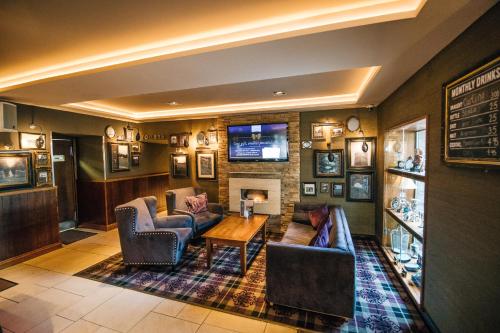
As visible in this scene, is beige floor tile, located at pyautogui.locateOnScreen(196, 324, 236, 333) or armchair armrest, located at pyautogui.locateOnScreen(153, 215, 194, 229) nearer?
beige floor tile, located at pyautogui.locateOnScreen(196, 324, 236, 333)

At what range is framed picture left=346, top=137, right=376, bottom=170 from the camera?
4387 mm

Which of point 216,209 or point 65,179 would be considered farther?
point 65,179

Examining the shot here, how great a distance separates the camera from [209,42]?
204 centimetres

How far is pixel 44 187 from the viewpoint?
4.11 metres

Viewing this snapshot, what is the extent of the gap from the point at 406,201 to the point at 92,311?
166 inches

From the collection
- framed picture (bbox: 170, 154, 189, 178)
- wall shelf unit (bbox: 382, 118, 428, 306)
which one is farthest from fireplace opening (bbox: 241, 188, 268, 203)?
wall shelf unit (bbox: 382, 118, 428, 306)

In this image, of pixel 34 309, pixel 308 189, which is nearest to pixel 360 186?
pixel 308 189

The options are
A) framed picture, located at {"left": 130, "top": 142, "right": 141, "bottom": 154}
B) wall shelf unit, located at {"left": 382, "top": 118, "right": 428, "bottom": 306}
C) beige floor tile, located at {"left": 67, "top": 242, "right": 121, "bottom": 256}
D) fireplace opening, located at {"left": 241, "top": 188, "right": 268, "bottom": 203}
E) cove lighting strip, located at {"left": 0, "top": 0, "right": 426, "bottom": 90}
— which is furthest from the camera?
framed picture, located at {"left": 130, "top": 142, "right": 141, "bottom": 154}

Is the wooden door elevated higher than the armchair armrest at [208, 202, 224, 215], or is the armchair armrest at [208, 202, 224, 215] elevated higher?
the wooden door

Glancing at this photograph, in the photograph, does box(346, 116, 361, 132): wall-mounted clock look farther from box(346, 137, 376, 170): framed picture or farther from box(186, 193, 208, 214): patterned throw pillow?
box(186, 193, 208, 214): patterned throw pillow

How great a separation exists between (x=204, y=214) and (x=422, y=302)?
11.8ft

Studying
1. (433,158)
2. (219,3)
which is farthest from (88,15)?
(433,158)

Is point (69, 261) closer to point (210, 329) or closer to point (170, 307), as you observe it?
point (170, 307)

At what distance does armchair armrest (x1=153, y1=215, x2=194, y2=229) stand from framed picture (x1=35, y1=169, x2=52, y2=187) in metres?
2.26
